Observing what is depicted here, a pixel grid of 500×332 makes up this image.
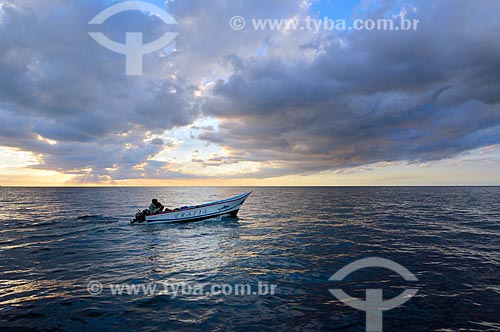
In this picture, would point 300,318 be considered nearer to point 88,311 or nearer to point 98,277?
point 88,311

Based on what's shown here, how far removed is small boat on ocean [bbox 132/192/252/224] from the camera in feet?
95.5

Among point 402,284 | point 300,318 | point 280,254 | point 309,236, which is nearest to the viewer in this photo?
point 300,318

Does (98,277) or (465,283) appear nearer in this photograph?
(465,283)

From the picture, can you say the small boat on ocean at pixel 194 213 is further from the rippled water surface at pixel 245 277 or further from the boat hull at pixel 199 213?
the rippled water surface at pixel 245 277

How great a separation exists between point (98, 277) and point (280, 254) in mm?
10086

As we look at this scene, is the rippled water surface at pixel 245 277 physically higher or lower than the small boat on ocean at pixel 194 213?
lower

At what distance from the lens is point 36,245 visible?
20.0m

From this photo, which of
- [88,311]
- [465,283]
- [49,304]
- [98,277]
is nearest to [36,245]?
[98,277]
